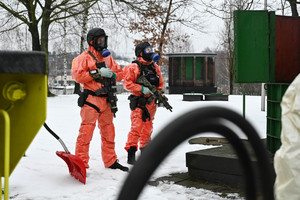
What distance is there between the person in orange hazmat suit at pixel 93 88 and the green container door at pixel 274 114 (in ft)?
6.11

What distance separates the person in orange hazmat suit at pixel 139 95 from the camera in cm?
534

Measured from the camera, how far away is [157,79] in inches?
222

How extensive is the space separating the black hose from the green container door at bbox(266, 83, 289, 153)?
3896 millimetres

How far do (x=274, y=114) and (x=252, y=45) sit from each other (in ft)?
3.72

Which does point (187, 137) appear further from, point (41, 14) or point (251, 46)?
point (41, 14)

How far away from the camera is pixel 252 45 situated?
18.1 ft

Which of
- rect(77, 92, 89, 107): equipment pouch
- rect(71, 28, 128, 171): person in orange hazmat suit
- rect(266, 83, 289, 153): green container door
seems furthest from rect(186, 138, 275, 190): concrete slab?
rect(77, 92, 89, 107): equipment pouch

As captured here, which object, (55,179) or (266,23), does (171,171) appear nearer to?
(55,179)

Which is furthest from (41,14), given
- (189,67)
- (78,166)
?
(78,166)

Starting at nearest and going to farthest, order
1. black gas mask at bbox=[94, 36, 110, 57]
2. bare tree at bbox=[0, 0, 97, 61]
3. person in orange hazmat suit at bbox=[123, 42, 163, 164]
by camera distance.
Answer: black gas mask at bbox=[94, 36, 110, 57] < person in orange hazmat suit at bbox=[123, 42, 163, 164] < bare tree at bbox=[0, 0, 97, 61]

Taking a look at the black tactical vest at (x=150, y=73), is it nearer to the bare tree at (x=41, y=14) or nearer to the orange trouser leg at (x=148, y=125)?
the orange trouser leg at (x=148, y=125)

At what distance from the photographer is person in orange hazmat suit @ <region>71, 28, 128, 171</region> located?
4.55 metres

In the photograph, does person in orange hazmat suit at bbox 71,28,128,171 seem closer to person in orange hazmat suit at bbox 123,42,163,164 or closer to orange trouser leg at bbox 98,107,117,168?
orange trouser leg at bbox 98,107,117,168

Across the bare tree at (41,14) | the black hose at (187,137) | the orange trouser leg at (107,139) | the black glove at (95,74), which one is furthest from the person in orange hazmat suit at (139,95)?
the bare tree at (41,14)
